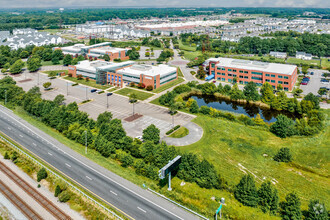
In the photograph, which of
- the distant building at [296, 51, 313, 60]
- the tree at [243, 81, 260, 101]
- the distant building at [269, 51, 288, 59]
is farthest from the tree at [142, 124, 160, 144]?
the distant building at [296, 51, 313, 60]

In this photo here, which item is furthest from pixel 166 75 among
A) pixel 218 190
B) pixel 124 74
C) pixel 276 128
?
pixel 218 190

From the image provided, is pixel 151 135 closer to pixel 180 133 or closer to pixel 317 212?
pixel 180 133

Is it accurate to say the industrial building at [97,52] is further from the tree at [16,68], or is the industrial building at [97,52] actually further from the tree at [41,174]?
the tree at [41,174]

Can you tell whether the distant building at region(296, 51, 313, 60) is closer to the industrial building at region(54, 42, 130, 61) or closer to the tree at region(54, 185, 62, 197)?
the industrial building at region(54, 42, 130, 61)

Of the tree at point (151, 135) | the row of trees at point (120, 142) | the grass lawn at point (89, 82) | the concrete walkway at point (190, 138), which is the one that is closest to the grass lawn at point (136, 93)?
the grass lawn at point (89, 82)

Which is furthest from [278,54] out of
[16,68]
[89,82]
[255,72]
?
[16,68]
